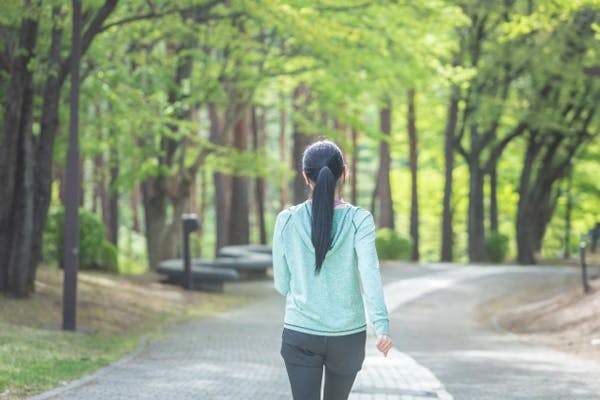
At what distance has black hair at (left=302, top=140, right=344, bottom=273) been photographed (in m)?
5.31

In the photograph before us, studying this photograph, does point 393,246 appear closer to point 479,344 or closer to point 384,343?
point 479,344

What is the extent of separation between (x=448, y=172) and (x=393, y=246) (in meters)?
3.36

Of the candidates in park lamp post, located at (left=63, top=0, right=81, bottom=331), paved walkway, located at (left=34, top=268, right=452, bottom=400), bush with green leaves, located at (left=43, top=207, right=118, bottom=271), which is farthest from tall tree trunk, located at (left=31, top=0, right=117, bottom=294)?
bush with green leaves, located at (left=43, top=207, right=118, bottom=271)

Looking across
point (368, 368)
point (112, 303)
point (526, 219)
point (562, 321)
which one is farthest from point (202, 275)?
point (526, 219)

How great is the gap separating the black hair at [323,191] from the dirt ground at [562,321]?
34.0ft

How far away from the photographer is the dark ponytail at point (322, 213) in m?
5.30

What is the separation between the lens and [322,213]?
532 centimetres

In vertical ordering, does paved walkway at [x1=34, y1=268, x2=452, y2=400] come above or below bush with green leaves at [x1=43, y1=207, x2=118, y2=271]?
below

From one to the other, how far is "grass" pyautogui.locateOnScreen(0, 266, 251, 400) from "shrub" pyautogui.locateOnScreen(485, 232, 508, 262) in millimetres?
18716

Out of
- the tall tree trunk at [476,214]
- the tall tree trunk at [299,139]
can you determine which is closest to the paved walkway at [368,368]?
the tall tree trunk at [299,139]

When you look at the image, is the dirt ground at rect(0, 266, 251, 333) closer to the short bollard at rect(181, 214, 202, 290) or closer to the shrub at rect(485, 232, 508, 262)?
the short bollard at rect(181, 214, 202, 290)

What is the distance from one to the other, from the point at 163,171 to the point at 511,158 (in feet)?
92.5

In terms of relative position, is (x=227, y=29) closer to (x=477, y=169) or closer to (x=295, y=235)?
(x=295, y=235)

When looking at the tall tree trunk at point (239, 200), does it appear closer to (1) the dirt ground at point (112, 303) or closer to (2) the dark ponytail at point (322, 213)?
(1) the dirt ground at point (112, 303)
